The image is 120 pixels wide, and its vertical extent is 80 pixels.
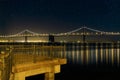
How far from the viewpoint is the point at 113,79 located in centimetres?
3434

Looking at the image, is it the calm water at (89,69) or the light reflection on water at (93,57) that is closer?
the calm water at (89,69)

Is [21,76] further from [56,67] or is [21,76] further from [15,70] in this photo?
[56,67]

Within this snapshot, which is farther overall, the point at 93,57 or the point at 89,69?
the point at 93,57

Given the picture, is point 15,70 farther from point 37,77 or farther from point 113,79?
point 113,79

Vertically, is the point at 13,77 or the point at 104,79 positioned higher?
the point at 13,77

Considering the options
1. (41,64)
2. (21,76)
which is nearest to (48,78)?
(41,64)

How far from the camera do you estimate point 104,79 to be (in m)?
33.3

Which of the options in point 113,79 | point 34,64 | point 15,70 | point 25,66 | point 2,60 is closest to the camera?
point 2,60

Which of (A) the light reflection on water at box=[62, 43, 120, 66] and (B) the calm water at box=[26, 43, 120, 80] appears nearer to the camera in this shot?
(B) the calm water at box=[26, 43, 120, 80]

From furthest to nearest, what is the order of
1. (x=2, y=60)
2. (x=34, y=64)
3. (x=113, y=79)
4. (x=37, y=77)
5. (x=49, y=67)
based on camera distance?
(x=113, y=79) < (x=37, y=77) < (x=49, y=67) < (x=34, y=64) < (x=2, y=60)

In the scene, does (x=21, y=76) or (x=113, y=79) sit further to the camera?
(x=113, y=79)

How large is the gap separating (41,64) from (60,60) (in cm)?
222

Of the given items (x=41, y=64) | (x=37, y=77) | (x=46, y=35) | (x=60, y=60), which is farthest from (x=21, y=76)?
(x=46, y=35)

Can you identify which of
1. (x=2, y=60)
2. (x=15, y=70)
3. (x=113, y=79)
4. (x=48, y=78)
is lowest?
(x=113, y=79)
